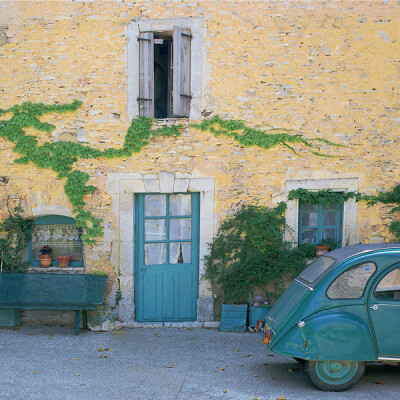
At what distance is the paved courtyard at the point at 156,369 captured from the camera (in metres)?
5.01

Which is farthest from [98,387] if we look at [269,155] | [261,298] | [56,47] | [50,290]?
[56,47]

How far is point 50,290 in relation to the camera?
7.53 metres

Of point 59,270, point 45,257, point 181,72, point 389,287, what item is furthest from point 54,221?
point 389,287

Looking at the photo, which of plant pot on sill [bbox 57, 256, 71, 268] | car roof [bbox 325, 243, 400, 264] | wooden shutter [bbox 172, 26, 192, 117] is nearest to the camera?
car roof [bbox 325, 243, 400, 264]

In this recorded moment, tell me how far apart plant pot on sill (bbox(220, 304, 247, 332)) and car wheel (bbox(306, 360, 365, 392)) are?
250cm

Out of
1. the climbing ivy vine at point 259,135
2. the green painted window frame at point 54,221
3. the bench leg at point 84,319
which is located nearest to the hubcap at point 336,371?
the climbing ivy vine at point 259,135

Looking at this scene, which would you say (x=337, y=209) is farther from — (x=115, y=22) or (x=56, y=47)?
(x=56, y=47)

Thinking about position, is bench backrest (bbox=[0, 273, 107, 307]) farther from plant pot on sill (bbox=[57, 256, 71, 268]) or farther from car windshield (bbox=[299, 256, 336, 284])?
car windshield (bbox=[299, 256, 336, 284])

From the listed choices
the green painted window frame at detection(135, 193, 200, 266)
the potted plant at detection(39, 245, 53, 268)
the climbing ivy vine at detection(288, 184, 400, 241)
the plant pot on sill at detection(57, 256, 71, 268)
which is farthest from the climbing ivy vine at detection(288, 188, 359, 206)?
the potted plant at detection(39, 245, 53, 268)

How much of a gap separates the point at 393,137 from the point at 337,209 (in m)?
1.38

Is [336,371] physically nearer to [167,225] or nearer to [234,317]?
[234,317]

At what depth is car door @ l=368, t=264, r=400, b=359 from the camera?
4.89 meters

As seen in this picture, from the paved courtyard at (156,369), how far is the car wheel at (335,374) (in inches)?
3.2

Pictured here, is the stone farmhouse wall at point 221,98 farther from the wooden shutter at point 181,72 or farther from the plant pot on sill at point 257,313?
the plant pot on sill at point 257,313
